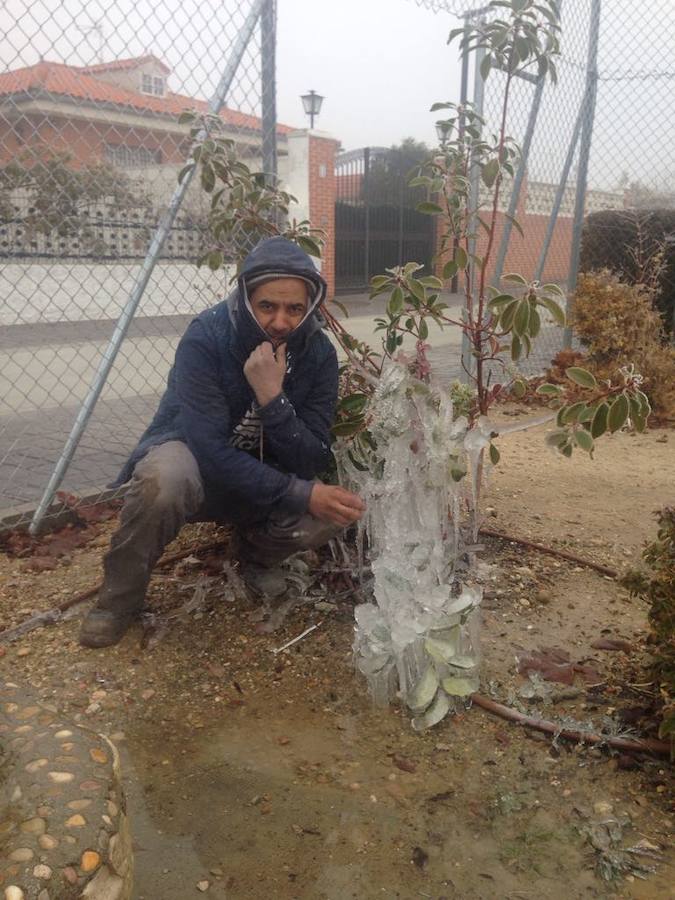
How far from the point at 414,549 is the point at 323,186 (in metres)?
14.4

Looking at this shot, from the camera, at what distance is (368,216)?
17422 mm

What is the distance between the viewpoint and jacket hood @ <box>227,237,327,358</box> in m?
2.33

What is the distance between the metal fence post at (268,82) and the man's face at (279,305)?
1.24 meters

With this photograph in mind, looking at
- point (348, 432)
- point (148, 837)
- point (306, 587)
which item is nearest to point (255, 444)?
point (348, 432)

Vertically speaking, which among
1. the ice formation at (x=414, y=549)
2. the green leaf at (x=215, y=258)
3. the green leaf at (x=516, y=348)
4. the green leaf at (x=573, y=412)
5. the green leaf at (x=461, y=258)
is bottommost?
the ice formation at (x=414, y=549)

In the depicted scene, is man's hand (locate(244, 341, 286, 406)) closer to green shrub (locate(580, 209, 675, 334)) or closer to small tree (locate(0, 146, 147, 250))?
small tree (locate(0, 146, 147, 250))

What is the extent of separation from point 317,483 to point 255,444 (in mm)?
317

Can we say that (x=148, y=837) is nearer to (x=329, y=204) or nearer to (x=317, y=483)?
(x=317, y=483)

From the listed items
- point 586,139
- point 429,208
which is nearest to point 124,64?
point 429,208

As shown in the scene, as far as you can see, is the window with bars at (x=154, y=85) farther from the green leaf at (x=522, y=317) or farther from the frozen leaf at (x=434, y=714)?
the frozen leaf at (x=434, y=714)

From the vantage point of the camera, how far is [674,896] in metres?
1.59

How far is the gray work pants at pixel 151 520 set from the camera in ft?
7.89

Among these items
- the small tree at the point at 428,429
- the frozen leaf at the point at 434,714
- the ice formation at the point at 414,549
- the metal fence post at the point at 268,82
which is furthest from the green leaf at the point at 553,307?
the metal fence post at the point at 268,82

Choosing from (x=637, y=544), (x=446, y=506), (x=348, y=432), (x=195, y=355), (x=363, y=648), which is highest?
(x=195, y=355)
